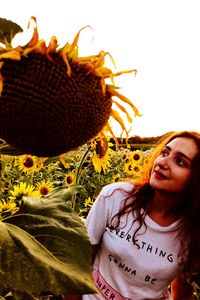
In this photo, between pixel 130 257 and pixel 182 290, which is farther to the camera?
pixel 182 290

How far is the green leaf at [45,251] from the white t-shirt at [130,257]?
1.05m

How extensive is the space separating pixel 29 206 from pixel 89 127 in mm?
225

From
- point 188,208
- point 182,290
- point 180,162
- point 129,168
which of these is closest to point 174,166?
point 180,162

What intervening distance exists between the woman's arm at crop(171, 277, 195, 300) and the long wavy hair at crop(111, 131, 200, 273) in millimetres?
199

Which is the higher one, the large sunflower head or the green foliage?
the large sunflower head

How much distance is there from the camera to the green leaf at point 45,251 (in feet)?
1.96

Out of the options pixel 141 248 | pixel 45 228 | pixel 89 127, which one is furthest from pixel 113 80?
pixel 141 248

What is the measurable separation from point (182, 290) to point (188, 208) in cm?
35

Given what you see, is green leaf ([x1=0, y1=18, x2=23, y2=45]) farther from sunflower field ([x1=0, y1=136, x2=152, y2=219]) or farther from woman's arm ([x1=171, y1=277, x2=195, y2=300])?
sunflower field ([x1=0, y1=136, x2=152, y2=219])

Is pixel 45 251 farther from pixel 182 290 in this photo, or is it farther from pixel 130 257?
pixel 182 290

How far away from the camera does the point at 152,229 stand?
1829 mm

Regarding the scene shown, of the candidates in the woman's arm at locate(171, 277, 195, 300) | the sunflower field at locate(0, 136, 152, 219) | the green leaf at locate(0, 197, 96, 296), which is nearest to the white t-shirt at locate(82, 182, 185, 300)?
the woman's arm at locate(171, 277, 195, 300)

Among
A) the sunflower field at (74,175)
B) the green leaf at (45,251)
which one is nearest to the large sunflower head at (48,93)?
the green leaf at (45,251)

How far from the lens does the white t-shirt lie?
5.78ft
